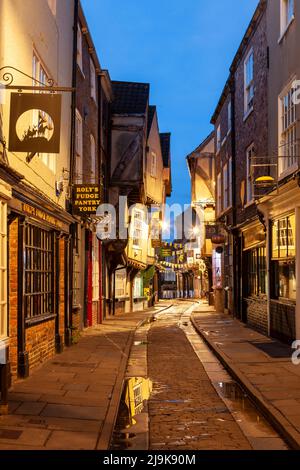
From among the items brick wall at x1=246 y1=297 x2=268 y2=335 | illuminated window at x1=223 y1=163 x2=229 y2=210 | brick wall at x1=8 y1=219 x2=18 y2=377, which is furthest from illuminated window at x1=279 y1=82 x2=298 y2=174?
illuminated window at x1=223 y1=163 x2=229 y2=210

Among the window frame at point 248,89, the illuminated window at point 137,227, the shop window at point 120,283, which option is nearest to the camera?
the window frame at point 248,89

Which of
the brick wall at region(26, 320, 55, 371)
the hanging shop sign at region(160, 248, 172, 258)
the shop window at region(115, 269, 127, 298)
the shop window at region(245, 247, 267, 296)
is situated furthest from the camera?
the hanging shop sign at region(160, 248, 172, 258)

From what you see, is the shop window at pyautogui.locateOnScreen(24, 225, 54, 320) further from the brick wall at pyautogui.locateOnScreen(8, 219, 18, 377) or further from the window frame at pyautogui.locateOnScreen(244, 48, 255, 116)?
the window frame at pyautogui.locateOnScreen(244, 48, 255, 116)

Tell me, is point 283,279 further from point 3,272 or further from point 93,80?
point 93,80

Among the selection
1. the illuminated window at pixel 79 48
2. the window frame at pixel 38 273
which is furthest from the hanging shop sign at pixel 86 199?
the illuminated window at pixel 79 48

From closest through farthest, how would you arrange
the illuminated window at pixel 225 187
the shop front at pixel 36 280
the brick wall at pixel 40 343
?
the shop front at pixel 36 280 → the brick wall at pixel 40 343 → the illuminated window at pixel 225 187

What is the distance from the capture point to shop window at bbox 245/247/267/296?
58.6ft

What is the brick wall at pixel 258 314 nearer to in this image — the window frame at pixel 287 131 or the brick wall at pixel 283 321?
the brick wall at pixel 283 321

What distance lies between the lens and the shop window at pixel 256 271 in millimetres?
17875

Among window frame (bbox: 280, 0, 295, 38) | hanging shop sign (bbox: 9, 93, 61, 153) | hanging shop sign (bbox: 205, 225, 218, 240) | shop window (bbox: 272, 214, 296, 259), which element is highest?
window frame (bbox: 280, 0, 295, 38)

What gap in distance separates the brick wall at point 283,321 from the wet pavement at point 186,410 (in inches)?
81.8

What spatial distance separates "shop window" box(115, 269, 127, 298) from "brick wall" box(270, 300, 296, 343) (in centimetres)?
1175

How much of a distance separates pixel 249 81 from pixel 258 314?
27.2 feet
